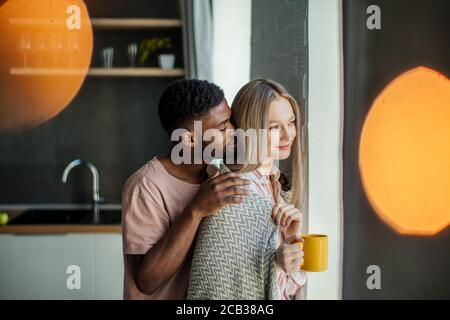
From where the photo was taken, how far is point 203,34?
2076 mm

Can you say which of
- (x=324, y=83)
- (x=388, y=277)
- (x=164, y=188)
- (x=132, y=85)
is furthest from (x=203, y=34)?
(x=164, y=188)

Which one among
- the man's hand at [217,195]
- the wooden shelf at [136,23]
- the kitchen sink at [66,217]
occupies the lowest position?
the kitchen sink at [66,217]

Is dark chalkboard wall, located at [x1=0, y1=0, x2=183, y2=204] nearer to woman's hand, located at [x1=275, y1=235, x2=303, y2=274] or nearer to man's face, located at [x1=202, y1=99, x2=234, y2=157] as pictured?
man's face, located at [x1=202, y1=99, x2=234, y2=157]

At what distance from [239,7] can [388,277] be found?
84cm

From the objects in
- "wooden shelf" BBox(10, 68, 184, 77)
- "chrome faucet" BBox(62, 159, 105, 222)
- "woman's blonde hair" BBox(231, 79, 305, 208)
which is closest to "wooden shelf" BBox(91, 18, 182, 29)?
"wooden shelf" BBox(10, 68, 184, 77)

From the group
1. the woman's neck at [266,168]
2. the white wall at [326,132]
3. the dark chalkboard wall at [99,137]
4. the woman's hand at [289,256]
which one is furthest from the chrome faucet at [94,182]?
the woman's hand at [289,256]

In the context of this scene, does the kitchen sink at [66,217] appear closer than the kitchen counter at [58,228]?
No

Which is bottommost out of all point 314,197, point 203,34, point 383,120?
point 314,197

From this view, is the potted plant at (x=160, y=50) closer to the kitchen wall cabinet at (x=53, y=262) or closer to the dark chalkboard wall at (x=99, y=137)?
the dark chalkboard wall at (x=99, y=137)

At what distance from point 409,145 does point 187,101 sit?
1.97 feet

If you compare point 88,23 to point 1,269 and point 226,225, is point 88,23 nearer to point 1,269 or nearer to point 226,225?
point 1,269

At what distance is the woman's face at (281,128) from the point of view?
1.04 m

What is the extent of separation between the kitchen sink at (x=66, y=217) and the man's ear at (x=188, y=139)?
4.40ft

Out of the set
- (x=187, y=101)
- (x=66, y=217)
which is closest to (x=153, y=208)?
(x=187, y=101)
